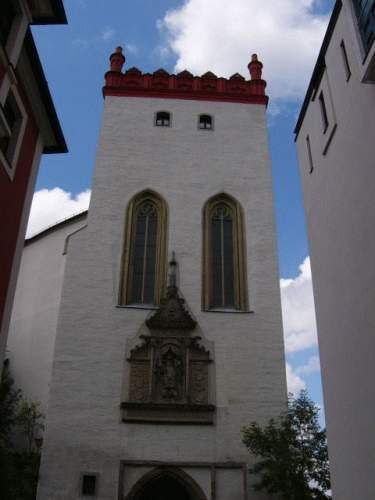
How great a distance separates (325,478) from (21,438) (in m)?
8.64

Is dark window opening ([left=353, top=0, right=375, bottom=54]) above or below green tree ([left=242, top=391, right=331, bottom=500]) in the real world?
above

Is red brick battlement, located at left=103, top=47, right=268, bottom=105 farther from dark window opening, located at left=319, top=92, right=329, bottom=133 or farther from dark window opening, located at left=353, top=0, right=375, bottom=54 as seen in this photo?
dark window opening, located at left=353, top=0, right=375, bottom=54

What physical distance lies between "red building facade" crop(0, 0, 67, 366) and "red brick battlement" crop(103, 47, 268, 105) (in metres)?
9.41

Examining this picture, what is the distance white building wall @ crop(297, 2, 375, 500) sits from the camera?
7.18 meters

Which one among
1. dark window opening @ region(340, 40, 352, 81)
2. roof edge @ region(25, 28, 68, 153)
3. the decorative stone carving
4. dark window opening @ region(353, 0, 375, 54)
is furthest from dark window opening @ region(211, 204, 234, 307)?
dark window opening @ region(353, 0, 375, 54)

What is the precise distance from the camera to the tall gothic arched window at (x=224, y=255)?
591 inches

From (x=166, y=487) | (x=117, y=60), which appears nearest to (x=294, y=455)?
(x=166, y=487)

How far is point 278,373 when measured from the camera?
13.7 m

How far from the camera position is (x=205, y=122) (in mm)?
18641

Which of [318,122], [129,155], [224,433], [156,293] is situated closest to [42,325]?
[156,293]

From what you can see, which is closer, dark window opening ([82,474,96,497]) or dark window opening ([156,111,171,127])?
dark window opening ([82,474,96,497])

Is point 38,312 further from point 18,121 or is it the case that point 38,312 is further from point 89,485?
point 18,121

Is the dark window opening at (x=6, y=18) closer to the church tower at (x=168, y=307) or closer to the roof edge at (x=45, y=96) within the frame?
the roof edge at (x=45, y=96)

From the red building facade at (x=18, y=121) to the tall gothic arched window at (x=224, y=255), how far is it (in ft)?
21.5
